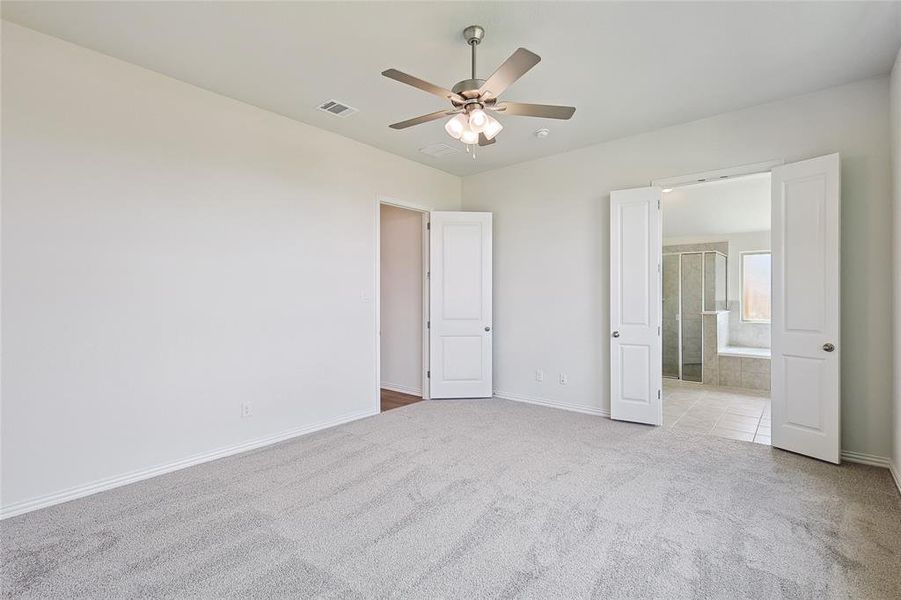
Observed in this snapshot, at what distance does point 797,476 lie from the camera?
2.86m

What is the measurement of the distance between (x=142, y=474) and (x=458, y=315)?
328 centimetres

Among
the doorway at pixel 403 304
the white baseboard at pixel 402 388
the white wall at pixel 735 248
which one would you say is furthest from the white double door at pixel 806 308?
the white wall at pixel 735 248

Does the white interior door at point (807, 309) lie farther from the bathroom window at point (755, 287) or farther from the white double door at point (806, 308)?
the bathroom window at point (755, 287)

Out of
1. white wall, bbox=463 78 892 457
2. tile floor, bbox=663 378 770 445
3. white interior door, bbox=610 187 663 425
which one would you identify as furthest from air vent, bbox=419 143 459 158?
tile floor, bbox=663 378 770 445

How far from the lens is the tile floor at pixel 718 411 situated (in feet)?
12.7

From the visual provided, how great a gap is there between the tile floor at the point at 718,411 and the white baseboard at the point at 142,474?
3.48 metres

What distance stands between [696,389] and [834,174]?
346 centimetres

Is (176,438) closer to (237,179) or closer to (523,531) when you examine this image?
(237,179)

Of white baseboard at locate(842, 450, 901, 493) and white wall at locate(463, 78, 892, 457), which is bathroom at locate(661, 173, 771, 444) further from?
white baseboard at locate(842, 450, 901, 493)

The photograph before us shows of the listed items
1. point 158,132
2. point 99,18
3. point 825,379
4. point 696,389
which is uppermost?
point 99,18

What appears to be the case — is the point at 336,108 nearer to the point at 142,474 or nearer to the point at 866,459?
the point at 142,474

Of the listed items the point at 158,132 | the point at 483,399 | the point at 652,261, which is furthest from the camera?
the point at 483,399

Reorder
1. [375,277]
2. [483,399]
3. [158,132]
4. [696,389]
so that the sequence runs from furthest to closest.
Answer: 1. [696,389]
2. [483,399]
3. [375,277]
4. [158,132]

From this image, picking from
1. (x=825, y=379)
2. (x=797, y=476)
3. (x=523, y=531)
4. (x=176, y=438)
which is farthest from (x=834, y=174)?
(x=176, y=438)
